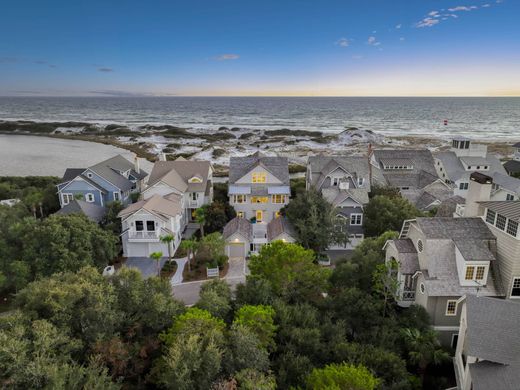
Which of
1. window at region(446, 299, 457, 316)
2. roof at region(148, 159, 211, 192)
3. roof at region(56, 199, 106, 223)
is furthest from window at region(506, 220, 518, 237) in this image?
roof at region(56, 199, 106, 223)

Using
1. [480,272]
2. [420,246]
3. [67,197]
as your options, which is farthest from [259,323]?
[67,197]

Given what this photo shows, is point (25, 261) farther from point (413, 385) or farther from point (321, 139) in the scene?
point (321, 139)

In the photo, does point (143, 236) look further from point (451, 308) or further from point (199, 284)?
point (451, 308)

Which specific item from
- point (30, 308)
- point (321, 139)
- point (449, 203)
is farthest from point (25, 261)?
point (321, 139)

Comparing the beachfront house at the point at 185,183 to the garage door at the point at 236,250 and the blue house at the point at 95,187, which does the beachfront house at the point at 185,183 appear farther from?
the garage door at the point at 236,250

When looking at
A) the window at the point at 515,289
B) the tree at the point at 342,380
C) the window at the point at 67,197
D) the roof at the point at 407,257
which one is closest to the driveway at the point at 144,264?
the window at the point at 67,197

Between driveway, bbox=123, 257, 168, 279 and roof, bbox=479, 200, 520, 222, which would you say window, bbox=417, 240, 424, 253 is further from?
driveway, bbox=123, 257, 168, 279
